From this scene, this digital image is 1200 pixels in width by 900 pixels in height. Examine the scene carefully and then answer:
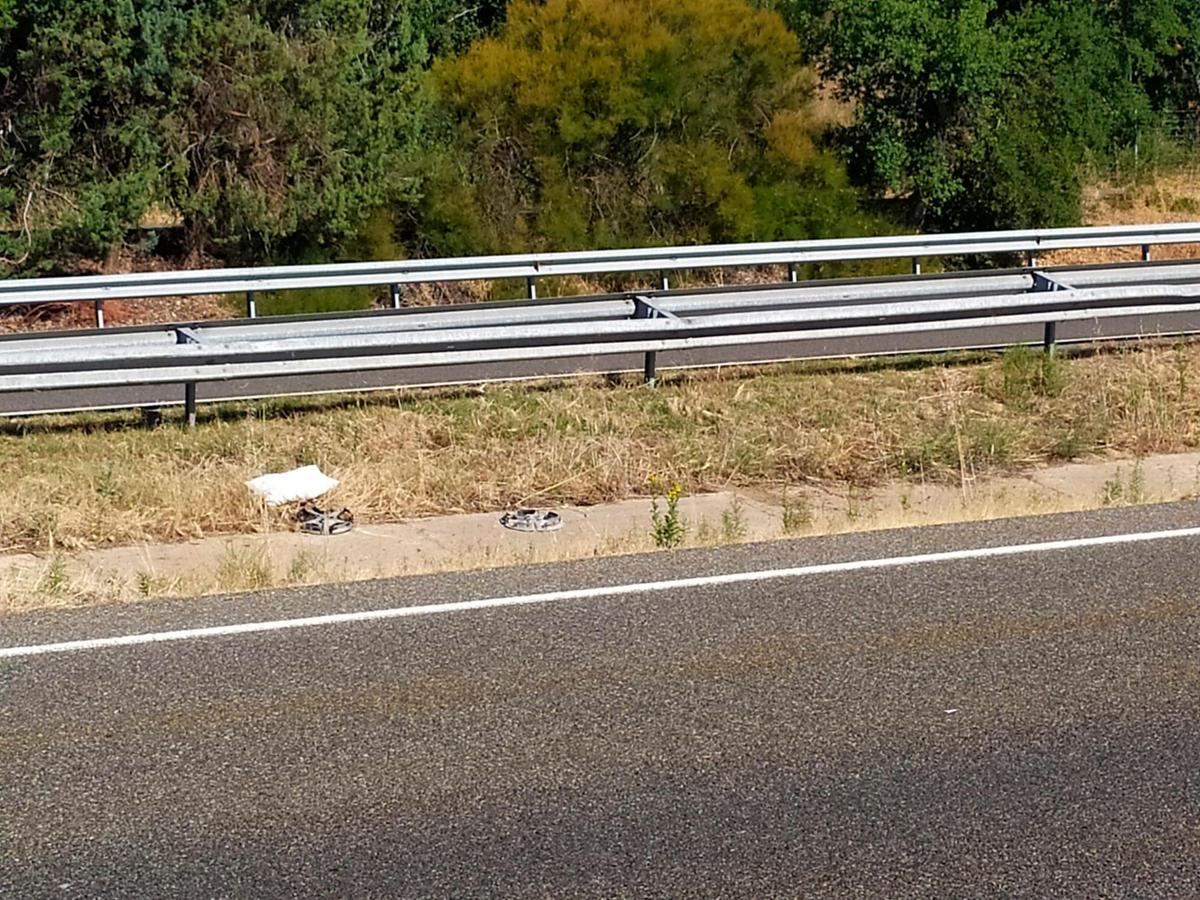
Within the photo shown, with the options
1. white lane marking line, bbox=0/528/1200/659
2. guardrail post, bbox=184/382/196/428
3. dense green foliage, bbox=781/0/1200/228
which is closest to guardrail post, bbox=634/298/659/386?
guardrail post, bbox=184/382/196/428

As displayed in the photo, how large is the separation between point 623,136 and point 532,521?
1354 centimetres

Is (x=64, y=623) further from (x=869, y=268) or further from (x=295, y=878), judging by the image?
(x=869, y=268)

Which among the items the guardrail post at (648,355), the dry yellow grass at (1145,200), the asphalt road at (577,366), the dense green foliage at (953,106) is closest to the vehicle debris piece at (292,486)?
the asphalt road at (577,366)

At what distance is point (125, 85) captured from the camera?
20.7 m

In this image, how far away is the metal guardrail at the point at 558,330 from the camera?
12180 millimetres

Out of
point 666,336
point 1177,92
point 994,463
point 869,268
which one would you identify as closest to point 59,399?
point 666,336

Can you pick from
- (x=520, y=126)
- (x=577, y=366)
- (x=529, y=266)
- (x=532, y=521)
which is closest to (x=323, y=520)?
(x=532, y=521)

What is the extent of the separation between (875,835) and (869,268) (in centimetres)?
1808

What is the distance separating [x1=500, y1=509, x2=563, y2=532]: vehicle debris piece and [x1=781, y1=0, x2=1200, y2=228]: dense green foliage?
15725 mm

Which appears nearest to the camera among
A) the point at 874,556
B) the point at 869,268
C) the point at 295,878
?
the point at 295,878

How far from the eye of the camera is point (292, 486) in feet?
36.3

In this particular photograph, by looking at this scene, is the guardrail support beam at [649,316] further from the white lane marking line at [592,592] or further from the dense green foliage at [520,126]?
the dense green foliage at [520,126]

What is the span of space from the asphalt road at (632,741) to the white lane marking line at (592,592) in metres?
0.07

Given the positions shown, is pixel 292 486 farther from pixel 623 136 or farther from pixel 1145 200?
pixel 1145 200
